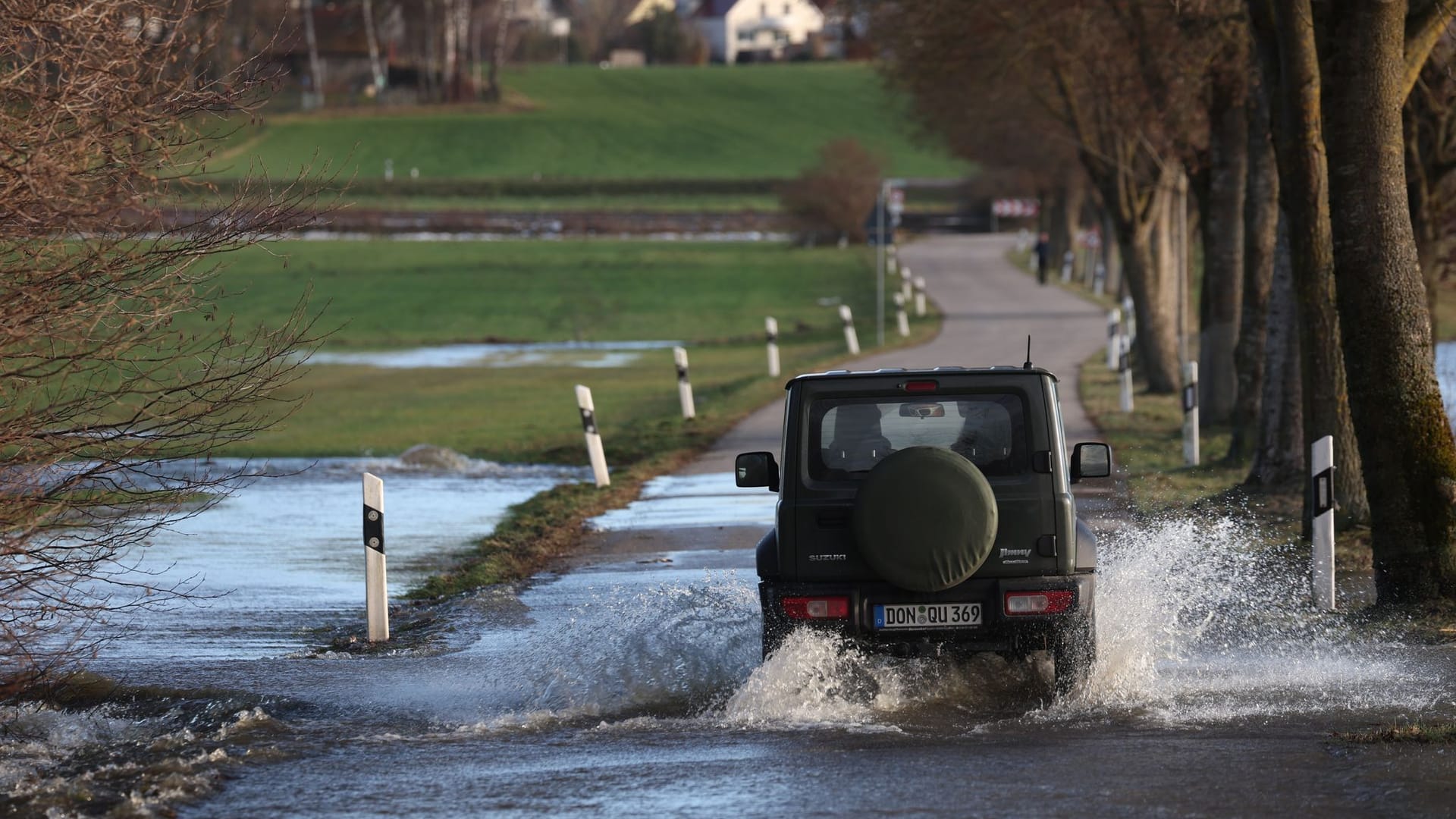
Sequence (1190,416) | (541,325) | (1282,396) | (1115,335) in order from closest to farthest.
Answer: (1282,396), (1190,416), (1115,335), (541,325)

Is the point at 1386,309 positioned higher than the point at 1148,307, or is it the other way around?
the point at 1386,309

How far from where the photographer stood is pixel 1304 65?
12.6 meters

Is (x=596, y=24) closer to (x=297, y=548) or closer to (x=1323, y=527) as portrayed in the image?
(x=297, y=548)

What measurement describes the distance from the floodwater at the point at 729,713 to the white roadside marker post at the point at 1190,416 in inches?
236

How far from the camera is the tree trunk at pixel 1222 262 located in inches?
894

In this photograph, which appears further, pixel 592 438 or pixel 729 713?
pixel 592 438

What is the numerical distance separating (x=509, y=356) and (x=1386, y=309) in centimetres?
3461

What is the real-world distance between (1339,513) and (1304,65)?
336 centimetres

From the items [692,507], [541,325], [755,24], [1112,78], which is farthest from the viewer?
[755,24]

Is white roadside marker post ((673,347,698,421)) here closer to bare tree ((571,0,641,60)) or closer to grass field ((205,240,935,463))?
grass field ((205,240,935,463))

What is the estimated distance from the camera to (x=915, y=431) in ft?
29.3

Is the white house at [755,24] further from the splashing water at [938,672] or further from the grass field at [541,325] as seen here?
the splashing water at [938,672]

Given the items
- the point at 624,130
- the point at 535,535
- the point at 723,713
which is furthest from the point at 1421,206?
the point at 624,130

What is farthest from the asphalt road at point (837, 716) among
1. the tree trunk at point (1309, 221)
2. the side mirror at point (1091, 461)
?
the tree trunk at point (1309, 221)
